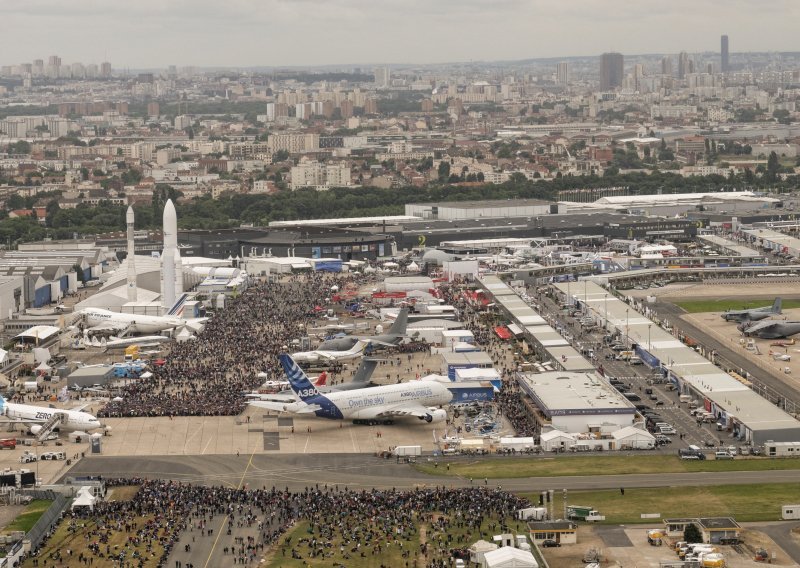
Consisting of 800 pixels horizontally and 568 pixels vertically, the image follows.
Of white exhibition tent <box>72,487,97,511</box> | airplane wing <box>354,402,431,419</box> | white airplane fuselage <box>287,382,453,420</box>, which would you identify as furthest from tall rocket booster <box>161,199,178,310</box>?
white exhibition tent <box>72,487,97,511</box>

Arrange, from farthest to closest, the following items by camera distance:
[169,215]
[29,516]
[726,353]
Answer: [169,215] → [726,353] → [29,516]

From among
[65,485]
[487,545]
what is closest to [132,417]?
[65,485]

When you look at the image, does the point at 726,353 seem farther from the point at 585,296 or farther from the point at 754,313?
the point at 585,296

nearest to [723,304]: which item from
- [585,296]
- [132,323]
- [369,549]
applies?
[585,296]

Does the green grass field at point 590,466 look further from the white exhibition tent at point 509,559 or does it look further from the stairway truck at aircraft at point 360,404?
the white exhibition tent at point 509,559

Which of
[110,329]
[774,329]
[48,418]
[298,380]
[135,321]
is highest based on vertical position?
[298,380]

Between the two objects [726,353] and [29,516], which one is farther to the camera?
[726,353]

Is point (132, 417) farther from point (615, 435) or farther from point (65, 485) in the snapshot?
point (615, 435)
